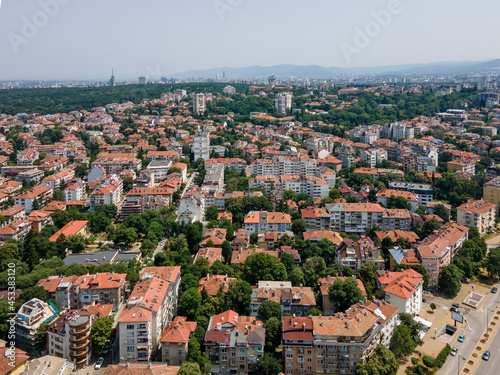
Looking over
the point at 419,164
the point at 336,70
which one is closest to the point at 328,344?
the point at 419,164

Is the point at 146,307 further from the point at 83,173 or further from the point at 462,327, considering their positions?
the point at 83,173

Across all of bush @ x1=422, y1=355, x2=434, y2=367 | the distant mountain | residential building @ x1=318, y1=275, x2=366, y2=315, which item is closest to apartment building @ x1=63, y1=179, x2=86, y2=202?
residential building @ x1=318, y1=275, x2=366, y2=315

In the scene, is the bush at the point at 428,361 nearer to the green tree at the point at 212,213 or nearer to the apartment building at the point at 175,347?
the apartment building at the point at 175,347

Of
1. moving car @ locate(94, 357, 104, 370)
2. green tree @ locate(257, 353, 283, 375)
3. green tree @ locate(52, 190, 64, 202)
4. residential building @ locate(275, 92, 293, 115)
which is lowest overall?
moving car @ locate(94, 357, 104, 370)

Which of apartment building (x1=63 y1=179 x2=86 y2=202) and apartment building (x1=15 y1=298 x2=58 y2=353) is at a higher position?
apartment building (x1=63 y1=179 x2=86 y2=202)

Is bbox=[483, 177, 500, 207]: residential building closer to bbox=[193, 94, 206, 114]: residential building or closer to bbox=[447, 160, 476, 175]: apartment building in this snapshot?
bbox=[447, 160, 476, 175]: apartment building

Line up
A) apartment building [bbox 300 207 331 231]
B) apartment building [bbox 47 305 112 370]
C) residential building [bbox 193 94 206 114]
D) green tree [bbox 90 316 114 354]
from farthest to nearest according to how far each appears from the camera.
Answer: residential building [bbox 193 94 206 114]
apartment building [bbox 300 207 331 231]
green tree [bbox 90 316 114 354]
apartment building [bbox 47 305 112 370]
